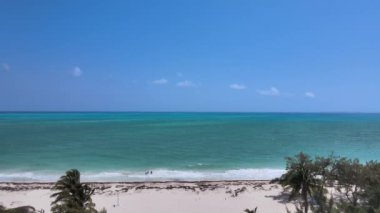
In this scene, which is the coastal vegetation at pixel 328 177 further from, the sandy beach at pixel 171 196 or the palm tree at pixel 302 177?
the sandy beach at pixel 171 196

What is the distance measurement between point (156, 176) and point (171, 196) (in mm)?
11074

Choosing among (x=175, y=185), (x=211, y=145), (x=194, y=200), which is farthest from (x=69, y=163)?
(x=211, y=145)

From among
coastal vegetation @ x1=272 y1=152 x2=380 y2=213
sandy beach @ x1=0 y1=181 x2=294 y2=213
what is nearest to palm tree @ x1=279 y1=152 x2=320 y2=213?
coastal vegetation @ x1=272 y1=152 x2=380 y2=213

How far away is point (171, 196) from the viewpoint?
40.7m

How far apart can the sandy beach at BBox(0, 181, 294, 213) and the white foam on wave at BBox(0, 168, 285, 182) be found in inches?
133

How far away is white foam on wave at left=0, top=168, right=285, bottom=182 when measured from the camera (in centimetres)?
4966

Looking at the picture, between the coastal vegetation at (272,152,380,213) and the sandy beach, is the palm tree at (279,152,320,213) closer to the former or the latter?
the coastal vegetation at (272,152,380,213)

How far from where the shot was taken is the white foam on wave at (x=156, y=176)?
4966 cm

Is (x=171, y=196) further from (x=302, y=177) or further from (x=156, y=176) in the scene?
(x=302, y=177)

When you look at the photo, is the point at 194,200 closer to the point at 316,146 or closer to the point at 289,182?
the point at 289,182

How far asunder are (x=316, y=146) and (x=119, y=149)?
156 feet

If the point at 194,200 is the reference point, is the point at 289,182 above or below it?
above

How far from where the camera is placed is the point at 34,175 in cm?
5181

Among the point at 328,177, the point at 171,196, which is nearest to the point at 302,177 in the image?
the point at 328,177
